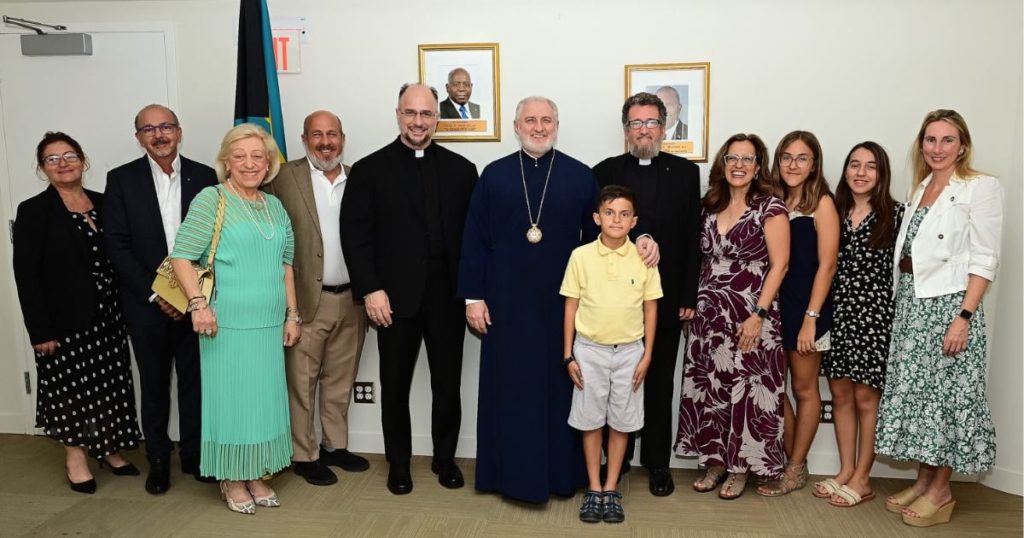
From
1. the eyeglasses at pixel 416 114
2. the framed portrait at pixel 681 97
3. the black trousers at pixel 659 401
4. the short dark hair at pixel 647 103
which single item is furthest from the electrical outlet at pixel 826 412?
the eyeglasses at pixel 416 114

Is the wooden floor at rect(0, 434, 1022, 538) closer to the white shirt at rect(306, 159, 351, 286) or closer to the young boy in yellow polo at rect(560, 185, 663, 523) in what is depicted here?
the young boy in yellow polo at rect(560, 185, 663, 523)

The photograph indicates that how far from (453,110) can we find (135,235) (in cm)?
171

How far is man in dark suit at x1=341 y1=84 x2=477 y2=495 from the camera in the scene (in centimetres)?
323

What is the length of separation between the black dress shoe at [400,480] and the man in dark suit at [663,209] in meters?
1.30

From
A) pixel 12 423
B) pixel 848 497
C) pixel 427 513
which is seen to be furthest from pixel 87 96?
pixel 848 497

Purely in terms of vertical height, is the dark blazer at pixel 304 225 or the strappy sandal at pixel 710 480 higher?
the dark blazer at pixel 304 225

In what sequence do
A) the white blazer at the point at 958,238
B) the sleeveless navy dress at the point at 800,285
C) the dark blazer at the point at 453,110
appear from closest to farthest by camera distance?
1. the white blazer at the point at 958,238
2. the sleeveless navy dress at the point at 800,285
3. the dark blazer at the point at 453,110

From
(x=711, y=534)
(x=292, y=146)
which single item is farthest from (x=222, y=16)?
(x=711, y=534)

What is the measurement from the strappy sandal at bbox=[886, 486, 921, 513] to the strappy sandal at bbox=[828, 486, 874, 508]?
103mm

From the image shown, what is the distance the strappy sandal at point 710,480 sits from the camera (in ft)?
11.1

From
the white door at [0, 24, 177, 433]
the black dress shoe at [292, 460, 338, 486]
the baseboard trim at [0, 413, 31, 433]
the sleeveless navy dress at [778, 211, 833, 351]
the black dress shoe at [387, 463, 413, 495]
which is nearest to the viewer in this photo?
the sleeveless navy dress at [778, 211, 833, 351]

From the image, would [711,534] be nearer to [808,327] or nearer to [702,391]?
[702,391]

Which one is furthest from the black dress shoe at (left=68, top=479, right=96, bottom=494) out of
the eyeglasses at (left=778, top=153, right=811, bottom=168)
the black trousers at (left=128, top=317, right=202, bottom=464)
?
the eyeglasses at (left=778, top=153, right=811, bottom=168)

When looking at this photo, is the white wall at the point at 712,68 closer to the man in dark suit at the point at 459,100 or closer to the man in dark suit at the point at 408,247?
the man in dark suit at the point at 459,100
